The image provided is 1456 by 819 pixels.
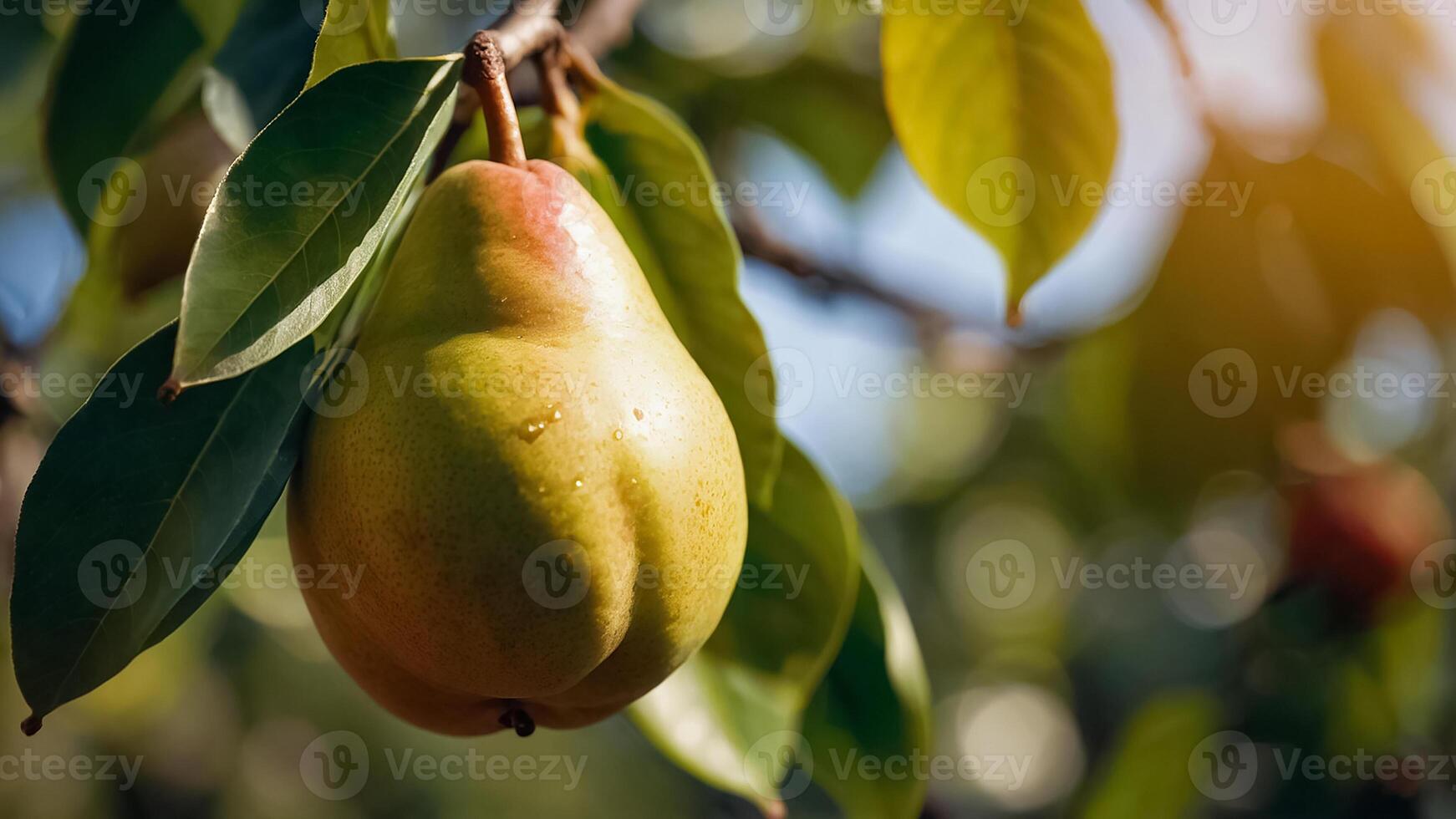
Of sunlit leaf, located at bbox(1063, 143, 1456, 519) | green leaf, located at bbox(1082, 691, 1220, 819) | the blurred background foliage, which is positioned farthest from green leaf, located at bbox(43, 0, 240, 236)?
green leaf, located at bbox(1082, 691, 1220, 819)

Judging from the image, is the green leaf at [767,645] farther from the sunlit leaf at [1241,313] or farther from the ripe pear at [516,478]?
the sunlit leaf at [1241,313]

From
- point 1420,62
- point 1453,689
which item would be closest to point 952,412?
point 1453,689

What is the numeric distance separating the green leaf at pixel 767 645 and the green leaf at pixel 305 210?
1.89 ft

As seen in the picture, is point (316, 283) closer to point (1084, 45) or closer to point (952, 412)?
point (1084, 45)

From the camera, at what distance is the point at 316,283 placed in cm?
81

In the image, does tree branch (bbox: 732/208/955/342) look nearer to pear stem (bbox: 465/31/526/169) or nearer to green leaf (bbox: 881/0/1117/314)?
green leaf (bbox: 881/0/1117/314)

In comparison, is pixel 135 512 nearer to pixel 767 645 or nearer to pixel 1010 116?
pixel 767 645

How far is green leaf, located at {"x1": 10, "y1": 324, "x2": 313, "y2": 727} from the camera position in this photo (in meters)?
0.86

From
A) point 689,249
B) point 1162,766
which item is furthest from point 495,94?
point 1162,766

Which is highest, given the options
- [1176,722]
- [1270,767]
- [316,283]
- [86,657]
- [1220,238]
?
[316,283]

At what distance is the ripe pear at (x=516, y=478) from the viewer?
79 cm

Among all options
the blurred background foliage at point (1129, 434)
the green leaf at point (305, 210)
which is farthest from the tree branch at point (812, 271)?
the green leaf at point (305, 210)

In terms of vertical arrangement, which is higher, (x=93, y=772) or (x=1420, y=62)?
(x=1420, y=62)

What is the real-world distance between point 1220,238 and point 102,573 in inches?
77.1
